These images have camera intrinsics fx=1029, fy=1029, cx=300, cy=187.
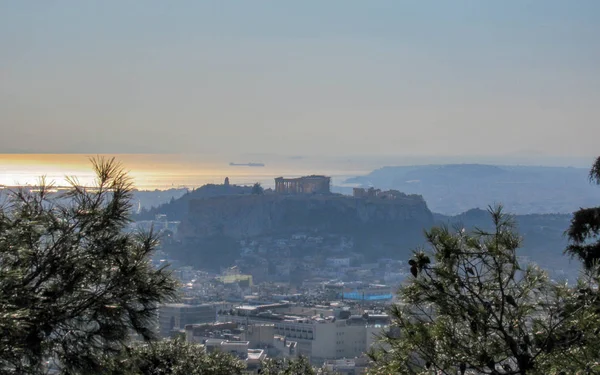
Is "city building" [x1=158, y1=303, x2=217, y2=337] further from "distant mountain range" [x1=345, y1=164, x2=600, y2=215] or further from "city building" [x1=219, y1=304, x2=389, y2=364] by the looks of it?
"distant mountain range" [x1=345, y1=164, x2=600, y2=215]

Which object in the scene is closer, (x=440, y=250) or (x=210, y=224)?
(x=440, y=250)

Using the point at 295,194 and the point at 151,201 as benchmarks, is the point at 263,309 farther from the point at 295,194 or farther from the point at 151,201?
the point at 151,201

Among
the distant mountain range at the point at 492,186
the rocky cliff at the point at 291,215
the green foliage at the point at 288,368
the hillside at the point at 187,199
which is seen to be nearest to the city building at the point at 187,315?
the green foliage at the point at 288,368

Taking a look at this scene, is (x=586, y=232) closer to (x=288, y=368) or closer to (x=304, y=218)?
(x=288, y=368)

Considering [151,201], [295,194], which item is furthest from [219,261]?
[151,201]

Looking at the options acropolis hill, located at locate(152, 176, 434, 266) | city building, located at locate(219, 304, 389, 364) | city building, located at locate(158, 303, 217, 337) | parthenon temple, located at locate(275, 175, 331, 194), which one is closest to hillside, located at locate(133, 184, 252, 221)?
acropolis hill, located at locate(152, 176, 434, 266)

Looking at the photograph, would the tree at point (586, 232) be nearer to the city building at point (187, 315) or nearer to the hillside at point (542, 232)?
the city building at point (187, 315)
